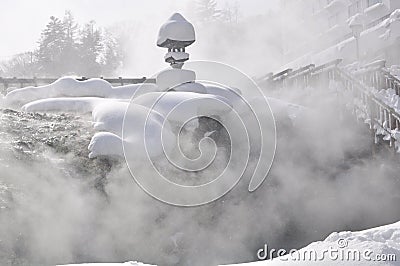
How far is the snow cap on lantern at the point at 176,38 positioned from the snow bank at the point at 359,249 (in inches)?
316

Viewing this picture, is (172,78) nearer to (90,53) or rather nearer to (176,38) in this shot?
(176,38)

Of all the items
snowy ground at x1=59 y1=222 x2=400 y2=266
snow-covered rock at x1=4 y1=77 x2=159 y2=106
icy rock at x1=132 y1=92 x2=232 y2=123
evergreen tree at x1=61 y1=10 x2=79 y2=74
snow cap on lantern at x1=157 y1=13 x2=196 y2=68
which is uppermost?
evergreen tree at x1=61 y1=10 x2=79 y2=74

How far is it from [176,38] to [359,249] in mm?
8380

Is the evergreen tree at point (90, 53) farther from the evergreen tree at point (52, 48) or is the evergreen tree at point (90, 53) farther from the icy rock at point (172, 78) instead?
the icy rock at point (172, 78)

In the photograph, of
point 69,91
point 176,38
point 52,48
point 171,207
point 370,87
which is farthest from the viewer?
point 52,48

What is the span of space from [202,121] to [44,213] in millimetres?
4147

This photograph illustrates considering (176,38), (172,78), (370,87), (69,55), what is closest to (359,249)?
(370,87)

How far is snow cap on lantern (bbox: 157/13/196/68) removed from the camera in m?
11.2

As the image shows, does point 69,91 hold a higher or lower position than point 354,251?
higher

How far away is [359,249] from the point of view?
3777mm

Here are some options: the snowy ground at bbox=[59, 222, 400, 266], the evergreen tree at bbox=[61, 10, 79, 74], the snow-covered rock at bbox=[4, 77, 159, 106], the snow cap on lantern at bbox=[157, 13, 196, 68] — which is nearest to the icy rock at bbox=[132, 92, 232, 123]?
the snow-covered rock at bbox=[4, 77, 159, 106]

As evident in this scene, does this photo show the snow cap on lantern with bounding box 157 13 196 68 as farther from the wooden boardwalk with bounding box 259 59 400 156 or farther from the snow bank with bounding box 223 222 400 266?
the snow bank with bounding box 223 222 400 266

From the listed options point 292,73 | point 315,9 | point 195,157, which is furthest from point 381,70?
point 315,9

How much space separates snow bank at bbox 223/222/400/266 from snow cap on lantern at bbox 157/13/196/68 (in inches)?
316
